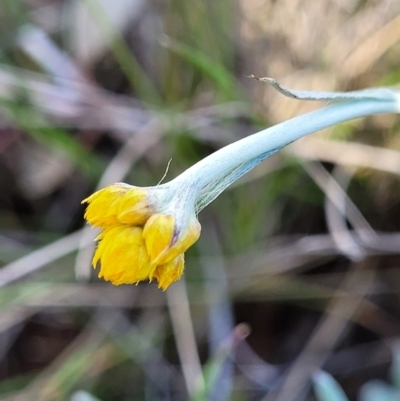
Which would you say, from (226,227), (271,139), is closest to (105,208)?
(271,139)

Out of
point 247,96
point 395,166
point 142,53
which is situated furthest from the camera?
point 142,53

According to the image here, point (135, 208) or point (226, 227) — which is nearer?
point (135, 208)

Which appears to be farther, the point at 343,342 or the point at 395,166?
the point at 343,342

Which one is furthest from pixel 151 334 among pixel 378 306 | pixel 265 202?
pixel 378 306

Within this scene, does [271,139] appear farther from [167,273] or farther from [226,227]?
[226,227]

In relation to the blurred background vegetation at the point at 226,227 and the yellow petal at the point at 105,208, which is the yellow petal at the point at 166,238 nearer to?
the yellow petal at the point at 105,208

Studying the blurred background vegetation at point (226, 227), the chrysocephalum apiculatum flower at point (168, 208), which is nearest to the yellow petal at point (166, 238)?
the chrysocephalum apiculatum flower at point (168, 208)

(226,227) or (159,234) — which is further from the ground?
(159,234)

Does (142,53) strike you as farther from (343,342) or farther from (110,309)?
(343,342)
